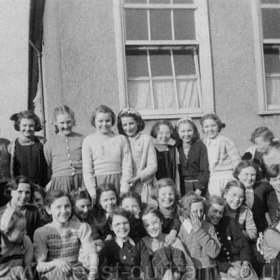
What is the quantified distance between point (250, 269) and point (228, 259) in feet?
0.73

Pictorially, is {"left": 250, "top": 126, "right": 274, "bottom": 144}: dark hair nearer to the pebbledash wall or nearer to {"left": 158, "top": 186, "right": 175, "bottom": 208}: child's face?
the pebbledash wall

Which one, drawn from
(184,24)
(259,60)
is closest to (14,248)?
(184,24)

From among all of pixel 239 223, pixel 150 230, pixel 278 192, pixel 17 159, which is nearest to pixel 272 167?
pixel 278 192

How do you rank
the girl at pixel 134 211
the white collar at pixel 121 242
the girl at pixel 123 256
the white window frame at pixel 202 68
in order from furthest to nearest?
the white window frame at pixel 202 68, the girl at pixel 134 211, the white collar at pixel 121 242, the girl at pixel 123 256

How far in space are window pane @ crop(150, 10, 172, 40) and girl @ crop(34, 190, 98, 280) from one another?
3.18m

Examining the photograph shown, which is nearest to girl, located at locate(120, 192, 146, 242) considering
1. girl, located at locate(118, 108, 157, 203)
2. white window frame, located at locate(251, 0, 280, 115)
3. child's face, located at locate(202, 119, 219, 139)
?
girl, located at locate(118, 108, 157, 203)

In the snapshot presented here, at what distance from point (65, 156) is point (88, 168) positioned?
29 cm

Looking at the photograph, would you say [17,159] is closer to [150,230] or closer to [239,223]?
[150,230]

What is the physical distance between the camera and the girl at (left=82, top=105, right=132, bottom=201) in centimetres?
555

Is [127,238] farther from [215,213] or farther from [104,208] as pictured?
[215,213]

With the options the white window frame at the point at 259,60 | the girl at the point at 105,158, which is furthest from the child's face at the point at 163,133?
the white window frame at the point at 259,60

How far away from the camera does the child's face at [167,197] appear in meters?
5.32

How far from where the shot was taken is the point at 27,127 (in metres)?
5.71

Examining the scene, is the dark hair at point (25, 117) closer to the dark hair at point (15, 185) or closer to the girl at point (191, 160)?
the dark hair at point (15, 185)
